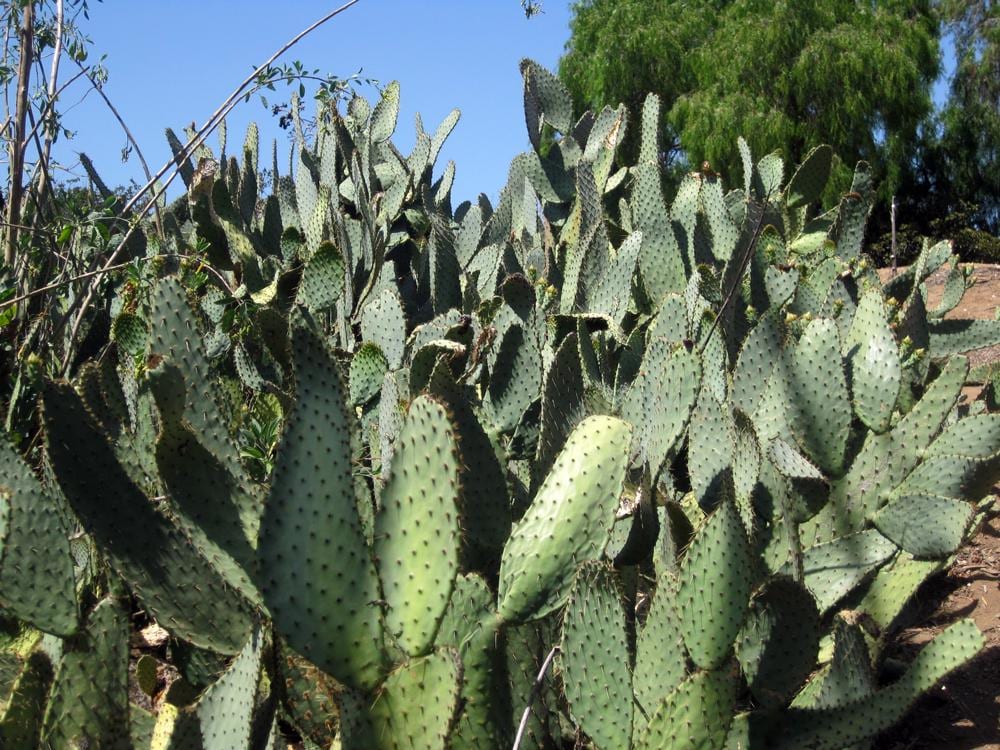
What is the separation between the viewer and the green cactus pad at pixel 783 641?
2113 mm

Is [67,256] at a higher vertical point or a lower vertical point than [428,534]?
higher

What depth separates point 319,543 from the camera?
1480 mm

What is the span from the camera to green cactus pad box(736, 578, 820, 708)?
211 centimetres

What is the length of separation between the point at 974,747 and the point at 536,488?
52.8 inches

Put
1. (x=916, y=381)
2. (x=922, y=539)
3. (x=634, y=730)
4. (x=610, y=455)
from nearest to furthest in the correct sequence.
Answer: (x=610, y=455)
(x=634, y=730)
(x=922, y=539)
(x=916, y=381)

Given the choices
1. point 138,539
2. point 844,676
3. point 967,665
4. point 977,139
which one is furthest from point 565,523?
point 977,139

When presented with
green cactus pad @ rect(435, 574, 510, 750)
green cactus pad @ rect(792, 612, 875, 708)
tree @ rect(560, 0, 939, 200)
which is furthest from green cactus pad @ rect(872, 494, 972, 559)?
tree @ rect(560, 0, 939, 200)

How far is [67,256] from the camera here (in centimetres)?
323

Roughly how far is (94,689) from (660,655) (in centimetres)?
95

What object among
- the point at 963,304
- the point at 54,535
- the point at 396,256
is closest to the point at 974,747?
the point at 54,535

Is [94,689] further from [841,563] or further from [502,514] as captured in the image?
[841,563]

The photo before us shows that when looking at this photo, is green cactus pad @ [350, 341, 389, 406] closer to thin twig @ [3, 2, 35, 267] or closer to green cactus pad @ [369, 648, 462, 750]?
thin twig @ [3, 2, 35, 267]

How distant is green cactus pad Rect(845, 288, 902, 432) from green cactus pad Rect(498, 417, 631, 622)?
4.23ft

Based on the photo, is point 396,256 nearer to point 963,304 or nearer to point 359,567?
point 359,567
